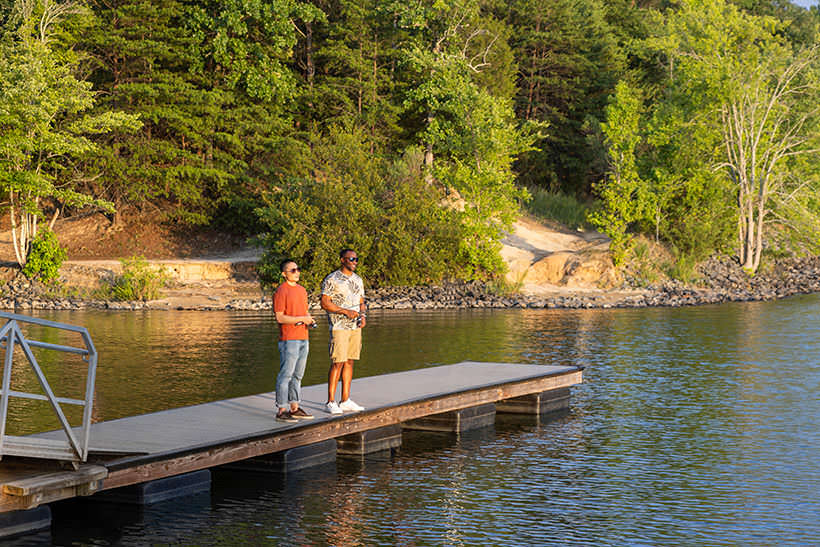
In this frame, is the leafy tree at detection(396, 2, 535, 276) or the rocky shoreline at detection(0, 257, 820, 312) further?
the leafy tree at detection(396, 2, 535, 276)

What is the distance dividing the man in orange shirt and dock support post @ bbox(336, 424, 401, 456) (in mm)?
1276

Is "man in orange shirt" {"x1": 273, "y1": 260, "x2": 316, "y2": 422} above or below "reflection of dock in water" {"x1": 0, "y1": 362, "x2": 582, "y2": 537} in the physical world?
above

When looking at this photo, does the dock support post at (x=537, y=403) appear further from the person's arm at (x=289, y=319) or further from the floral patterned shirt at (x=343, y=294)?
the person's arm at (x=289, y=319)

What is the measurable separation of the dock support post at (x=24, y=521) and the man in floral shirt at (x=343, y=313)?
4.11 metres

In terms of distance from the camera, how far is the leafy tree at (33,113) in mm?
40625

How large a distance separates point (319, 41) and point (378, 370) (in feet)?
121

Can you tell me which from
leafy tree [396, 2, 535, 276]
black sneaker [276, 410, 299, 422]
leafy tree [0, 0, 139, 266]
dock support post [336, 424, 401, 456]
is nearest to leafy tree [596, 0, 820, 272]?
leafy tree [396, 2, 535, 276]

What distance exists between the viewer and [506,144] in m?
45.0

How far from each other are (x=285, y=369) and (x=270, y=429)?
0.77m

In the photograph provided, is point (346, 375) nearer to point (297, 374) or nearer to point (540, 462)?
point (297, 374)

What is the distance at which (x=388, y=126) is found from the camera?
51594 mm

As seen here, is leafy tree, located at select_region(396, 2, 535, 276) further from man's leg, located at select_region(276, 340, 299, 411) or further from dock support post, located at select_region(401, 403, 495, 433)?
man's leg, located at select_region(276, 340, 299, 411)

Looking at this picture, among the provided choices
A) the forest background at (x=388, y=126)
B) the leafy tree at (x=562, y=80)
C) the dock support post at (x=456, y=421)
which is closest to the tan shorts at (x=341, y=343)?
the dock support post at (x=456, y=421)

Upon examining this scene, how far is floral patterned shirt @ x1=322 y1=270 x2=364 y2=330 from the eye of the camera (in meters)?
13.2
